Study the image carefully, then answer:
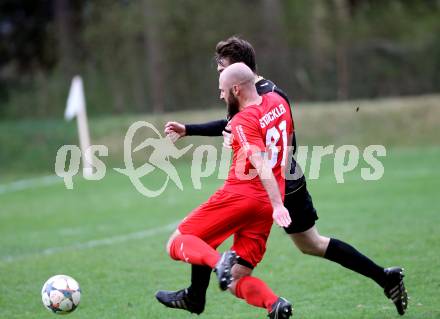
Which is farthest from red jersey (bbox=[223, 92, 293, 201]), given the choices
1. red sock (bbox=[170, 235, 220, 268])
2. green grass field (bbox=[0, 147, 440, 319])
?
green grass field (bbox=[0, 147, 440, 319])

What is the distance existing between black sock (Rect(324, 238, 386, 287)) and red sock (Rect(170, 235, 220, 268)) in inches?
45.3

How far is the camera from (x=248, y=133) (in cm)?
512

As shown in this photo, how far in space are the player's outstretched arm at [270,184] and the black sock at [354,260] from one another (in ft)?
3.51

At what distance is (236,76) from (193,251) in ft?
3.71

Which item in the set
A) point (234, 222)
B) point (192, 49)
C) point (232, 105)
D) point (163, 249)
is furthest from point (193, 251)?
point (192, 49)

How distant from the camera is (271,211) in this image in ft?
17.2

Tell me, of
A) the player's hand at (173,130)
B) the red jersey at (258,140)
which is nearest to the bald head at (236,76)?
the red jersey at (258,140)

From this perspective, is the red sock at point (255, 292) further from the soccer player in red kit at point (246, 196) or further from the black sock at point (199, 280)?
the black sock at point (199, 280)

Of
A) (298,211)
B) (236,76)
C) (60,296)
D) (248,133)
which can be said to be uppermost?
(236,76)

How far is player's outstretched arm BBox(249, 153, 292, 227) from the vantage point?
4957mm

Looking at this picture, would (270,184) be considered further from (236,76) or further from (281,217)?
(236,76)

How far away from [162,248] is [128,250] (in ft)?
1.30

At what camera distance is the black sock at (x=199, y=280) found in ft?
18.0

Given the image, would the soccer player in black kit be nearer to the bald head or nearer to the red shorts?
the red shorts
